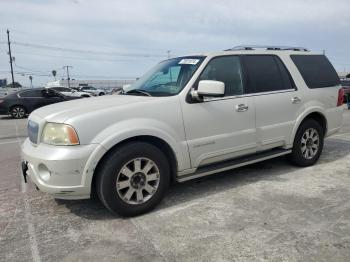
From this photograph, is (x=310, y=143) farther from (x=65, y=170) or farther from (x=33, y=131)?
(x=33, y=131)

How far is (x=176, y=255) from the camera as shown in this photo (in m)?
3.06

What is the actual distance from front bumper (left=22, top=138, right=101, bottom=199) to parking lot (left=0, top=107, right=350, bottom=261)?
15.8 inches

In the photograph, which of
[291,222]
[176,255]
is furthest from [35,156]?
[291,222]

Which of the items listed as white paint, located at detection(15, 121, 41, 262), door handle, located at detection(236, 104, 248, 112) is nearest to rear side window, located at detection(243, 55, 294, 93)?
door handle, located at detection(236, 104, 248, 112)

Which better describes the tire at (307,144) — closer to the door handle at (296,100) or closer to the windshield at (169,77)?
the door handle at (296,100)

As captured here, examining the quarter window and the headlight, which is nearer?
the headlight

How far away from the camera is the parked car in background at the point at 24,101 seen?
17062mm

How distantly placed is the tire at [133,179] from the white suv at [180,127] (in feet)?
0.03

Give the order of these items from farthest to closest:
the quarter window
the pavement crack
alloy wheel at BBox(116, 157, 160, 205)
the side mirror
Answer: the quarter window → the side mirror → alloy wheel at BBox(116, 157, 160, 205) → the pavement crack

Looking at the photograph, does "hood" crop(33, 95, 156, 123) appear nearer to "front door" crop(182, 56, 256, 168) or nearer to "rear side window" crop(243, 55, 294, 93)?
"front door" crop(182, 56, 256, 168)

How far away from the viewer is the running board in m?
4.29

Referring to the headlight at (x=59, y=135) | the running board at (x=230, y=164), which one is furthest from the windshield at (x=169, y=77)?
the headlight at (x=59, y=135)

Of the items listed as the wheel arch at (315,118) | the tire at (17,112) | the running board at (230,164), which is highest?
the wheel arch at (315,118)

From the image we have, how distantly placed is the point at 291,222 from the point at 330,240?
449 millimetres
